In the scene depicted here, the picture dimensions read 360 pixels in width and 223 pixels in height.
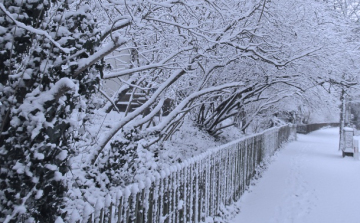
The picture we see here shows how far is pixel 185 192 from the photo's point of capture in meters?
4.25

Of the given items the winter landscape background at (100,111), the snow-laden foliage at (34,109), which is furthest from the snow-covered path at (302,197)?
the snow-laden foliage at (34,109)

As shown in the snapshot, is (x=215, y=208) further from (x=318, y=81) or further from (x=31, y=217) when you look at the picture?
(x=318, y=81)

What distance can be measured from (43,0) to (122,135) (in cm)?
271

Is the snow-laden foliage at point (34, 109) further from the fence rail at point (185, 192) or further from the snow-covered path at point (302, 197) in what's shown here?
the snow-covered path at point (302, 197)

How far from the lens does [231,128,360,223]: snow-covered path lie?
6402 millimetres

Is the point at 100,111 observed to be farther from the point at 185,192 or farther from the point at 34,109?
the point at 34,109

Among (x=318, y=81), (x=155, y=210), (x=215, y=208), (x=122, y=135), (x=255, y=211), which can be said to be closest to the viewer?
(x=155, y=210)

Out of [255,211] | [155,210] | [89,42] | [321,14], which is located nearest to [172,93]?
[255,211]

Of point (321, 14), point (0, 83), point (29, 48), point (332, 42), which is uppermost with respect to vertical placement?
point (321, 14)

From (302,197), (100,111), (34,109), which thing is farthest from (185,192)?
(302,197)

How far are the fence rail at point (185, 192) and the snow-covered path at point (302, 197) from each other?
569 mm

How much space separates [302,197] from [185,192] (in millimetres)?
4825

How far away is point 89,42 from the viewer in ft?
7.97

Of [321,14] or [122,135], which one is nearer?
[122,135]
